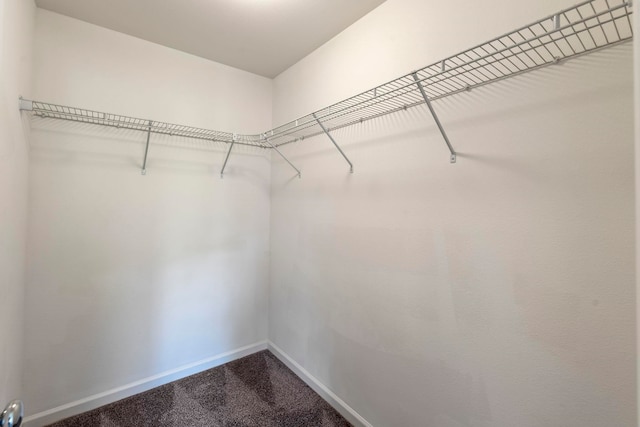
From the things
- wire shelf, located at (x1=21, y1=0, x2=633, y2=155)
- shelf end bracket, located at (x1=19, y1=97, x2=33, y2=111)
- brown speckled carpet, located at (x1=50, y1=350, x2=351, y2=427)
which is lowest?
brown speckled carpet, located at (x1=50, y1=350, x2=351, y2=427)

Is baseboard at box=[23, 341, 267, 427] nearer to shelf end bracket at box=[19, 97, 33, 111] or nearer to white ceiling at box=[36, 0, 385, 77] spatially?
shelf end bracket at box=[19, 97, 33, 111]

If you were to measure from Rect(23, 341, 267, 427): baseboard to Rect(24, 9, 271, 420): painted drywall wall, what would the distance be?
35 mm

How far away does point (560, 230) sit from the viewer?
97 cm

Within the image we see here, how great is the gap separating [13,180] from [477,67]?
2.06 metres

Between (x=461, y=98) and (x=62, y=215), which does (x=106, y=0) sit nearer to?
(x=62, y=215)

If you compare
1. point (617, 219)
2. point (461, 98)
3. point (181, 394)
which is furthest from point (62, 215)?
point (617, 219)

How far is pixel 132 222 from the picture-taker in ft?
6.46

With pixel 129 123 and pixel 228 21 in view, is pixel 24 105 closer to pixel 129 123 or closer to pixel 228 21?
pixel 129 123

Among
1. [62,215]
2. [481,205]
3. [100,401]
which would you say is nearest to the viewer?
[481,205]

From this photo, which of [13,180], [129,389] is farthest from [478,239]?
[129,389]

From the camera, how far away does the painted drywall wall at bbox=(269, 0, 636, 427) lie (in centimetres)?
89

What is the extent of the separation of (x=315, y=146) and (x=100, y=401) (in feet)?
7.42

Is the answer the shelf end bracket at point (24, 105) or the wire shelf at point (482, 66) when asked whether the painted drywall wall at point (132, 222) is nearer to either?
the wire shelf at point (482, 66)

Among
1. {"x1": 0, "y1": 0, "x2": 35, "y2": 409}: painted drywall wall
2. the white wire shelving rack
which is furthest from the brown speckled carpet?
the white wire shelving rack
